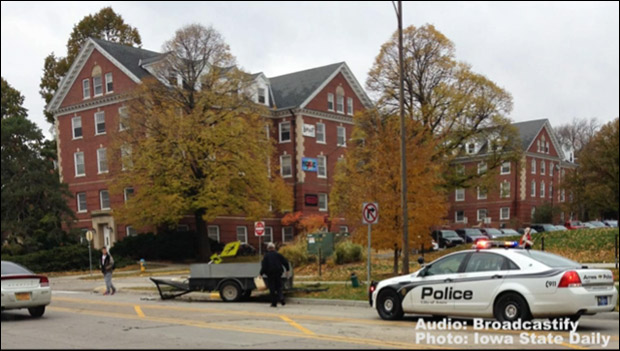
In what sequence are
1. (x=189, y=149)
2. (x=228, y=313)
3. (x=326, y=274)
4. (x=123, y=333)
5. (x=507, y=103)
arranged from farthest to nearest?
1. (x=507, y=103)
2. (x=189, y=149)
3. (x=326, y=274)
4. (x=228, y=313)
5. (x=123, y=333)

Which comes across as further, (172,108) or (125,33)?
(125,33)

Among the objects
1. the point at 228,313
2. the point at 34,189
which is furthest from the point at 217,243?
the point at 228,313

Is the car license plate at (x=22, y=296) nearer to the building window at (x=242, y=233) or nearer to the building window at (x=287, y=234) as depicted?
the building window at (x=242, y=233)

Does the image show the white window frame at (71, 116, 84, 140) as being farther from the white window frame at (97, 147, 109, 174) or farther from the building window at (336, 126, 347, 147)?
the building window at (336, 126, 347, 147)

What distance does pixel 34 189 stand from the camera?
42.1 m

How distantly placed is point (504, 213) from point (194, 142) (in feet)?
146

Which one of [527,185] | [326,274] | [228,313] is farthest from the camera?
[527,185]

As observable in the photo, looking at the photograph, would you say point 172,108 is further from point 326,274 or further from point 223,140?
point 326,274


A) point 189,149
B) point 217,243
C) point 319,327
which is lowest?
point 217,243

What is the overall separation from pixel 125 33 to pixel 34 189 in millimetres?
27373

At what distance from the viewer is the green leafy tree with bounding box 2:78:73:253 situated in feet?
138

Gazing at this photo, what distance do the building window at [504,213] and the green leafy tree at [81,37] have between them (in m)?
43.6

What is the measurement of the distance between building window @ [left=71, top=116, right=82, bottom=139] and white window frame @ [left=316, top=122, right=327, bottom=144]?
19.5 meters

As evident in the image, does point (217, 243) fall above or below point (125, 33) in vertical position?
Answer: below
